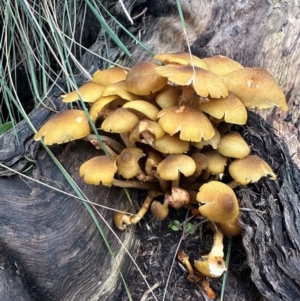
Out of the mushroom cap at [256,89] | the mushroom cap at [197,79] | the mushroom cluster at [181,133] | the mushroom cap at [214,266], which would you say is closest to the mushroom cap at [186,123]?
the mushroom cluster at [181,133]

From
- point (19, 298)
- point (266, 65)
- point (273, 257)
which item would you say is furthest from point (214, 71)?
point (19, 298)

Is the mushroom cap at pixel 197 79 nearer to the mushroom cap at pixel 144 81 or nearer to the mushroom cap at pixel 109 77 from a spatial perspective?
the mushroom cap at pixel 144 81

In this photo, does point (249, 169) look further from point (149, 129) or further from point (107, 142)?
point (107, 142)

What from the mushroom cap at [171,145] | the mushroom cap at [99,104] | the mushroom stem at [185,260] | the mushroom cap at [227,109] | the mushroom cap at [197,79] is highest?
the mushroom cap at [197,79]

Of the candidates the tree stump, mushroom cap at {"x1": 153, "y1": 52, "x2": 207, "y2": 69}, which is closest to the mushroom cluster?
mushroom cap at {"x1": 153, "y1": 52, "x2": 207, "y2": 69}

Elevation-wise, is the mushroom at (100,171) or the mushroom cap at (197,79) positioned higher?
→ the mushroom cap at (197,79)

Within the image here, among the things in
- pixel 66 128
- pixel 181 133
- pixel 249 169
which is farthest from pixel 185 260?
pixel 66 128
